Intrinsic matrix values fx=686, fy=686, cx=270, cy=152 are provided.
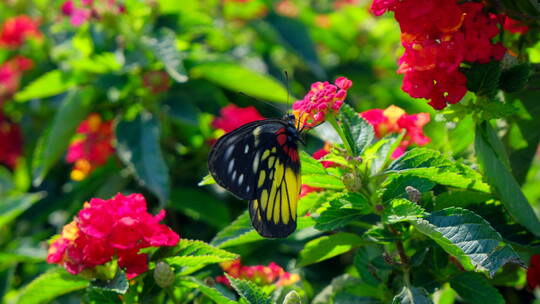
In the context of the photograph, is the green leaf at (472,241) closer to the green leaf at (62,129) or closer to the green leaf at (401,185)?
the green leaf at (401,185)

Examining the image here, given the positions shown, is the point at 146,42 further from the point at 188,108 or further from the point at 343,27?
the point at 343,27

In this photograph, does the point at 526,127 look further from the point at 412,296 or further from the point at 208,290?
the point at 208,290

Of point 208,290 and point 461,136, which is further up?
point 461,136

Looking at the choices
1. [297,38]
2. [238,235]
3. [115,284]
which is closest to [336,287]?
[238,235]

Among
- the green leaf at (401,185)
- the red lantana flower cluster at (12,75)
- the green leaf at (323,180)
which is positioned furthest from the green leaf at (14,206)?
the green leaf at (401,185)

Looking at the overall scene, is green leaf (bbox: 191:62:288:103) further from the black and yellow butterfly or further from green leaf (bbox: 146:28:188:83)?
the black and yellow butterfly
